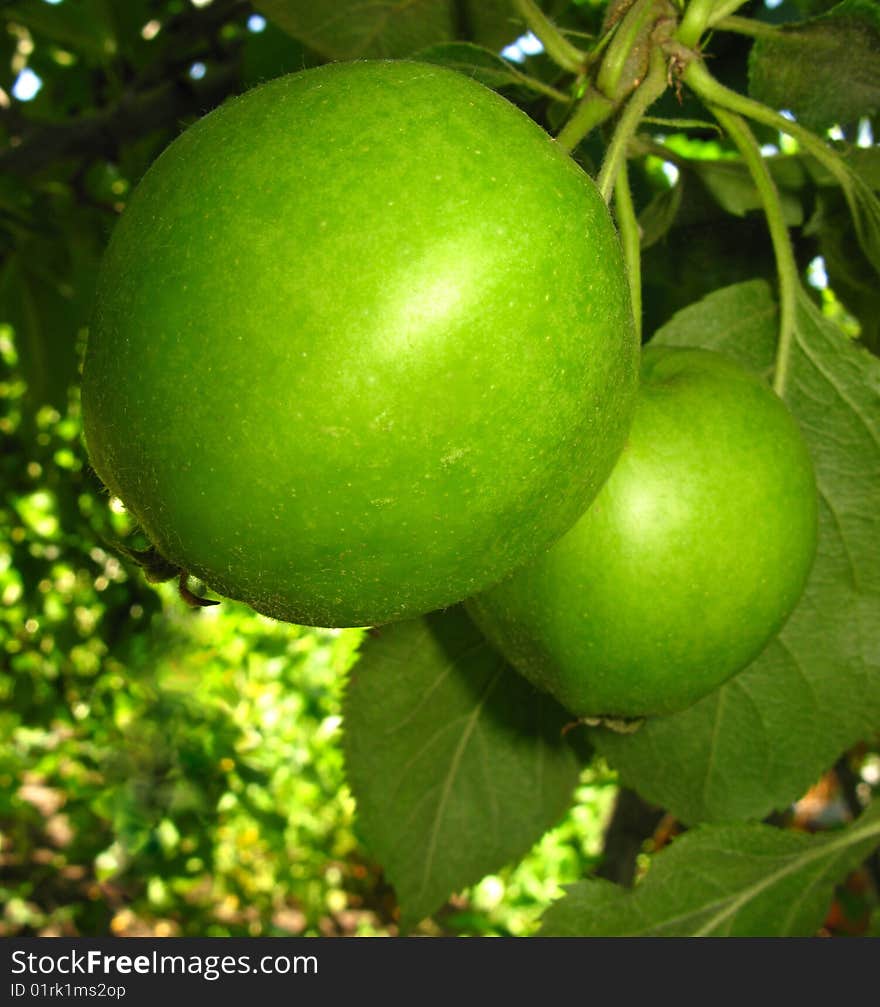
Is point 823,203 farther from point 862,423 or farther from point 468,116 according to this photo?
point 468,116

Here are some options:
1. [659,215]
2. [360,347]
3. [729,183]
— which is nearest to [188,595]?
[360,347]

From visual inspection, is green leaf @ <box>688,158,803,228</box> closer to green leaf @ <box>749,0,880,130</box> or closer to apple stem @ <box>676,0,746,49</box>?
green leaf @ <box>749,0,880,130</box>

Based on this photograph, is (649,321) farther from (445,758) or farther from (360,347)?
(360,347)

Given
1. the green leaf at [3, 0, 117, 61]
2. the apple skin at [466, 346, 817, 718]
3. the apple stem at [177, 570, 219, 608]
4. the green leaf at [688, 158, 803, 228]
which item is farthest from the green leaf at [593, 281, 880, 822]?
the green leaf at [3, 0, 117, 61]

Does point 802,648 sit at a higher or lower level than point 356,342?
lower

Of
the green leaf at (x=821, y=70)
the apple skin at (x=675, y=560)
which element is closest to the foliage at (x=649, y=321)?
the green leaf at (x=821, y=70)

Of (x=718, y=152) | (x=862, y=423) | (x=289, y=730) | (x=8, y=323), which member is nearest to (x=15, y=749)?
(x=289, y=730)

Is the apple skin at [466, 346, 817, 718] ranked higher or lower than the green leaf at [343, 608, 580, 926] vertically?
higher
